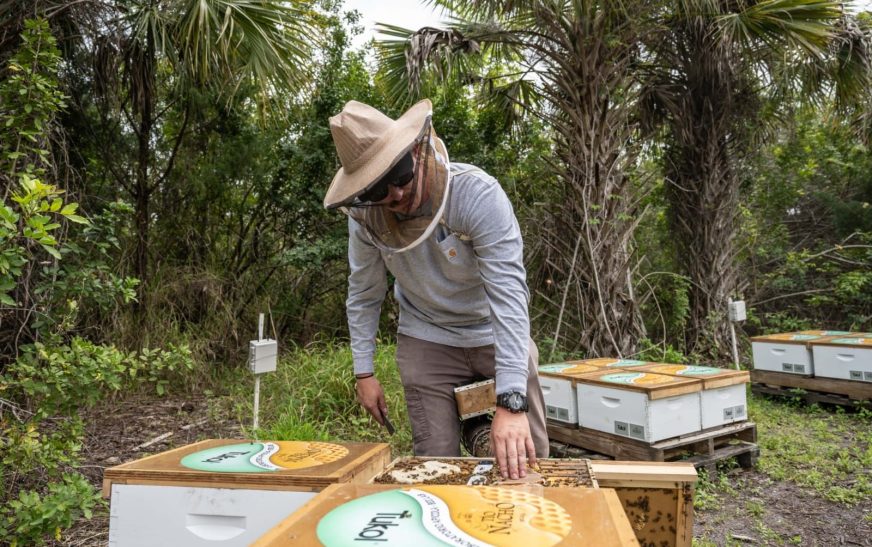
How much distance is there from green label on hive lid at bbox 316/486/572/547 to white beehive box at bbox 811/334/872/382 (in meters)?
4.66

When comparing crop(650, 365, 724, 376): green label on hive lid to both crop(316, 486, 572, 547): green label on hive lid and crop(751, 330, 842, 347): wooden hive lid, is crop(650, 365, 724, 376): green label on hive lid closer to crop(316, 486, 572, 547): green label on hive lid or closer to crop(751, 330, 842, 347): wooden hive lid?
crop(751, 330, 842, 347): wooden hive lid

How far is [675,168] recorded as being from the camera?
6.67 metres

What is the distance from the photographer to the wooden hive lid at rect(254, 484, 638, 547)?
2.96ft

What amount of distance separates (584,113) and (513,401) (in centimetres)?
416

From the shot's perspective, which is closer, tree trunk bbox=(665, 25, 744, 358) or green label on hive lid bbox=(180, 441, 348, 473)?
green label on hive lid bbox=(180, 441, 348, 473)

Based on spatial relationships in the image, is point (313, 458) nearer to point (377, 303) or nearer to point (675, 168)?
point (377, 303)

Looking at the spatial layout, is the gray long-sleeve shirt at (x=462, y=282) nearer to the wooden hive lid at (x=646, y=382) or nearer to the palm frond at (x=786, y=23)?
the wooden hive lid at (x=646, y=382)

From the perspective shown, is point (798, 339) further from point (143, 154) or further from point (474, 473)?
point (143, 154)

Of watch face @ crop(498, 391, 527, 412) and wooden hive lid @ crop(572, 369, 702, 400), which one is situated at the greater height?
watch face @ crop(498, 391, 527, 412)

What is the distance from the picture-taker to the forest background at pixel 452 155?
4168 mm

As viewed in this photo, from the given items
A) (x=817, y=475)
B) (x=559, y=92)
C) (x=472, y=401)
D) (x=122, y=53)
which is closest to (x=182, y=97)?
(x=122, y=53)

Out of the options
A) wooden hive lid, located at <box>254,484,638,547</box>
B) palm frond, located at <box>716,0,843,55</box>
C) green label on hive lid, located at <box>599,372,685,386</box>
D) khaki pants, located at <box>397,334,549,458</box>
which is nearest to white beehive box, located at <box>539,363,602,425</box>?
green label on hive lid, located at <box>599,372,685,386</box>

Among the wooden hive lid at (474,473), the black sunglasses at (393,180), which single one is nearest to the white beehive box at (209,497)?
the wooden hive lid at (474,473)

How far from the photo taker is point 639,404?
3125 mm
